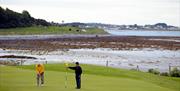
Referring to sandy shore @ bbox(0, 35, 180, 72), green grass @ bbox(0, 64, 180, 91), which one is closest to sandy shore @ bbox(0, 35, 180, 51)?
sandy shore @ bbox(0, 35, 180, 72)

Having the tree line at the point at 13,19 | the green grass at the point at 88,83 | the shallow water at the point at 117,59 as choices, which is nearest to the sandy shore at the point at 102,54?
the shallow water at the point at 117,59

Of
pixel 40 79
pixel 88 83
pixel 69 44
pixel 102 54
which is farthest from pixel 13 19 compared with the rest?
pixel 40 79

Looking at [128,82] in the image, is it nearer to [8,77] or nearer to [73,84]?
[73,84]

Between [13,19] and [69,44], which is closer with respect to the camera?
A: [69,44]

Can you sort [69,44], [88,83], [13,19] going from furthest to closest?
[13,19] → [69,44] → [88,83]

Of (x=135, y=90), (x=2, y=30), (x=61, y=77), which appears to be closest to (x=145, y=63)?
(x=61, y=77)

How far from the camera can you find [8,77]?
35.5 metres

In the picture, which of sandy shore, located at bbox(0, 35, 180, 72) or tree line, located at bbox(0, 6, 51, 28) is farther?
tree line, located at bbox(0, 6, 51, 28)

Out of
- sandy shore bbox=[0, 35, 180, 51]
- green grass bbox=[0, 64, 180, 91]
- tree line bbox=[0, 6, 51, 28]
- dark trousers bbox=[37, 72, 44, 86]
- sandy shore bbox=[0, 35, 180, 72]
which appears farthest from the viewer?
tree line bbox=[0, 6, 51, 28]

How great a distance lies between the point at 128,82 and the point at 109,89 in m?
4.99

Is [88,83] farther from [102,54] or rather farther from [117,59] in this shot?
[102,54]

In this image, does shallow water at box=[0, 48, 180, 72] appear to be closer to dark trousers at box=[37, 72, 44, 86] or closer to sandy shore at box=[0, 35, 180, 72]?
sandy shore at box=[0, 35, 180, 72]

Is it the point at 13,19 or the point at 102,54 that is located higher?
the point at 13,19

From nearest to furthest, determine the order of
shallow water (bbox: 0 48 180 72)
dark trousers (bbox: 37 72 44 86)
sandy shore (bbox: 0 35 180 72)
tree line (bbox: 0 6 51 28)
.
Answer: dark trousers (bbox: 37 72 44 86) → shallow water (bbox: 0 48 180 72) → sandy shore (bbox: 0 35 180 72) → tree line (bbox: 0 6 51 28)
